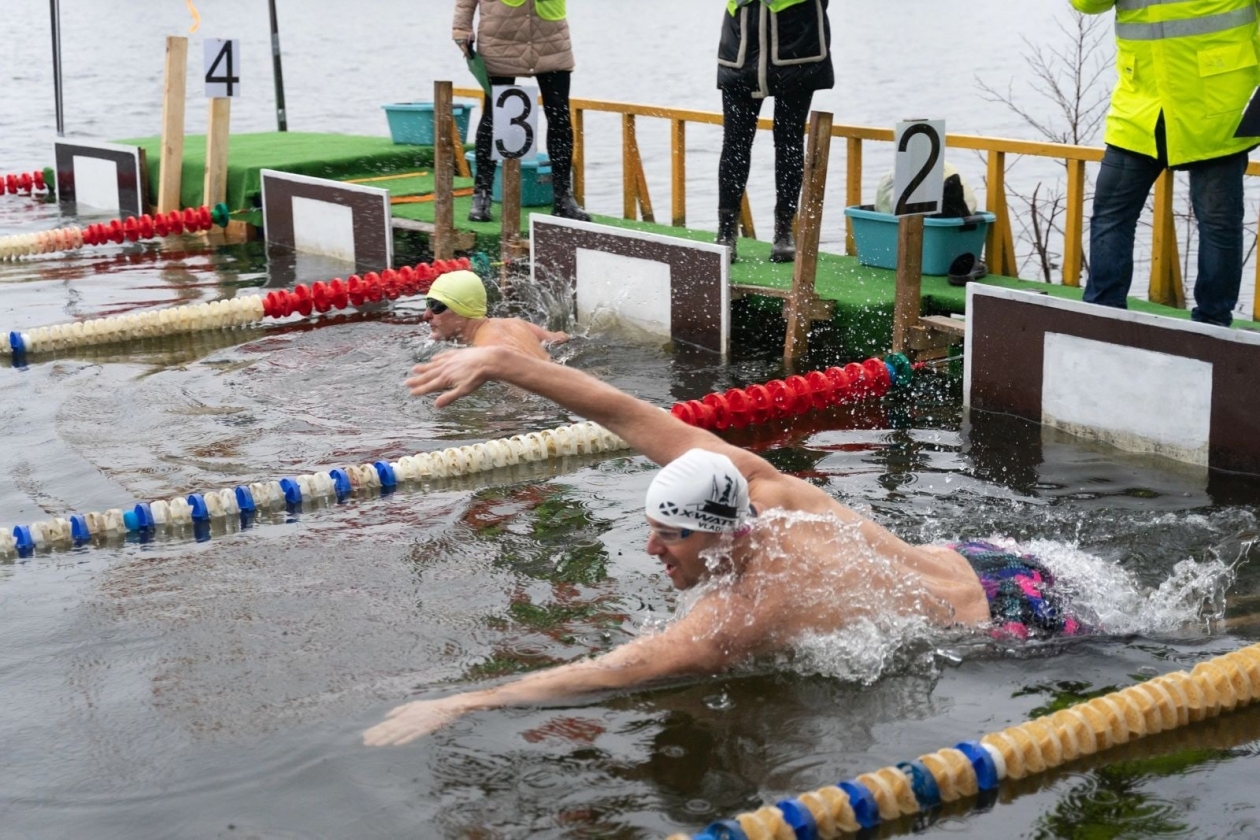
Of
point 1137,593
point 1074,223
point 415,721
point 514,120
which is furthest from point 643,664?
point 514,120

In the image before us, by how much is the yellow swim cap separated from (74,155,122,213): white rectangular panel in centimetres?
854

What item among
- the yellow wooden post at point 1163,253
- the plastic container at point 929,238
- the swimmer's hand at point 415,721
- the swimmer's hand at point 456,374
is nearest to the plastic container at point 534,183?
the plastic container at point 929,238

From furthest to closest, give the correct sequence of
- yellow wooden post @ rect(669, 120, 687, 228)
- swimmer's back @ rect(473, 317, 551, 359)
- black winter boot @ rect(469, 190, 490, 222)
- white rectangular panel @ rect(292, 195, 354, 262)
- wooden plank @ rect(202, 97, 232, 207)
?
wooden plank @ rect(202, 97, 232, 207) < white rectangular panel @ rect(292, 195, 354, 262) < black winter boot @ rect(469, 190, 490, 222) < yellow wooden post @ rect(669, 120, 687, 228) < swimmer's back @ rect(473, 317, 551, 359)

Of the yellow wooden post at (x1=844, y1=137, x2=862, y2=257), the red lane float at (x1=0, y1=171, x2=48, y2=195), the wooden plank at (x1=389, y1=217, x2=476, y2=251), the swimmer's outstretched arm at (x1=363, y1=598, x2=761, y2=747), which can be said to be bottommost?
the swimmer's outstretched arm at (x1=363, y1=598, x2=761, y2=747)

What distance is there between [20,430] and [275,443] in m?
1.50

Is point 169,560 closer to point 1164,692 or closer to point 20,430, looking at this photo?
point 20,430

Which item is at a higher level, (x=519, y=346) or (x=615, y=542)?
(x=519, y=346)

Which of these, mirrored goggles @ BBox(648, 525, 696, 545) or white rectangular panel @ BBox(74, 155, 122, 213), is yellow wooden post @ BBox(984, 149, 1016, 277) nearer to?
mirrored goggles @ BBox(648, 525, 696, 545)

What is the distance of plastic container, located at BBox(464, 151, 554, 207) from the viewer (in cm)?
1308

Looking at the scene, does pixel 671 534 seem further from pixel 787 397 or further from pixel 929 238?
pixel 929 238

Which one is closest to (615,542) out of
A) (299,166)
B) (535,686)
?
(535,686)

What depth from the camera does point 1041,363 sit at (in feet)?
25.0

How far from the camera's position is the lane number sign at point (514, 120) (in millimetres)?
10227

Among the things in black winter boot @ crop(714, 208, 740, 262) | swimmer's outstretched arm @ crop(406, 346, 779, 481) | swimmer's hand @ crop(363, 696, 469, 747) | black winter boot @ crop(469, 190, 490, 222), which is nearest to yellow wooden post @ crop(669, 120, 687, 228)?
black winter boot @ crop(469, 190, 490, 222)
